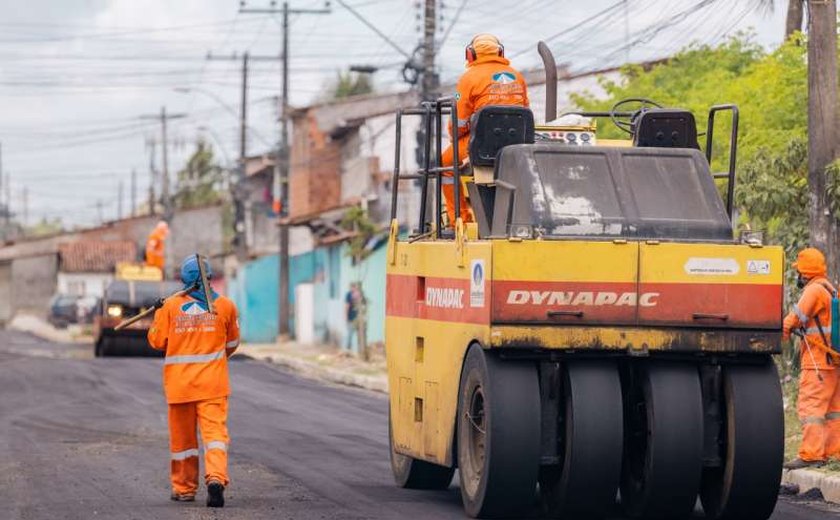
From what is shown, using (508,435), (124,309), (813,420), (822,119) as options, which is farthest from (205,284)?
(124,309)

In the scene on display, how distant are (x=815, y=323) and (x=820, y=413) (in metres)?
0.72

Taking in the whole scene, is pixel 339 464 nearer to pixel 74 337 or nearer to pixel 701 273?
pixel 701 273

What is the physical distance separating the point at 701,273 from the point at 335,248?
125ft

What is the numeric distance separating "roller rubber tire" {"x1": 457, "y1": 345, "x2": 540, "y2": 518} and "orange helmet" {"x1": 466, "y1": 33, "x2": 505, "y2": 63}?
267cm

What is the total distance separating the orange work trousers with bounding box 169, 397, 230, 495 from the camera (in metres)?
12.0

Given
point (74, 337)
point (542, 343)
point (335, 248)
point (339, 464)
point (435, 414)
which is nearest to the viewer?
point (542, 343)

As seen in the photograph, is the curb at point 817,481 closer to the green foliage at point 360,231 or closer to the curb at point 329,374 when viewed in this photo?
the curb at point 329,374

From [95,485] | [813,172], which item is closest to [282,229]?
[813,172]

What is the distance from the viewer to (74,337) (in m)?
65.6

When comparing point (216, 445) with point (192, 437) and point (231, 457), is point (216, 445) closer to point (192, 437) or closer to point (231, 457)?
point (192, 437)

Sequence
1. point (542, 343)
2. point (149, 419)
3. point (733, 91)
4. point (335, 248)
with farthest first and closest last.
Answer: point (335, 248) < point (733, 91) < point (149, 419) < point (542, 343)

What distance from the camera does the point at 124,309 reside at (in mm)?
42094

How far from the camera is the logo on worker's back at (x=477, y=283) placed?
34.8 feet

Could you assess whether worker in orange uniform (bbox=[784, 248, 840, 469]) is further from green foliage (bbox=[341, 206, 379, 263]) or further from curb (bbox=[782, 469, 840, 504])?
green foliage (bbox=[341, 206, 379, 263])
